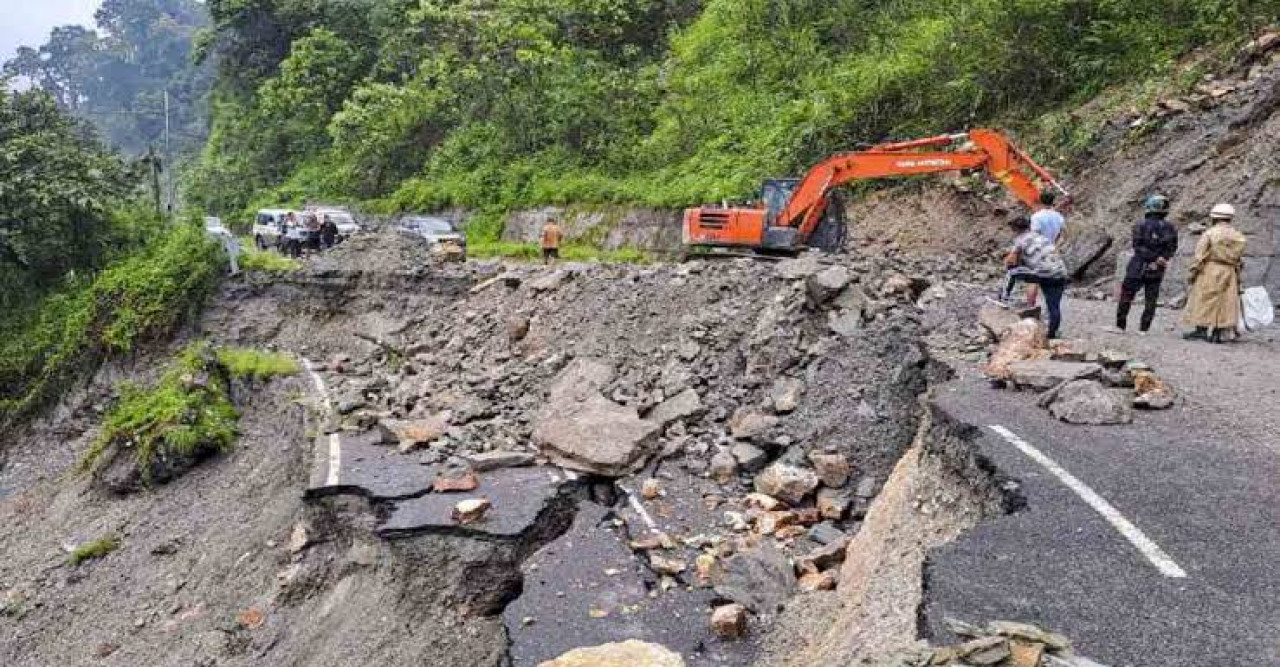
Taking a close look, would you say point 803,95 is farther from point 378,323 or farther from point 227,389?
point 227,389

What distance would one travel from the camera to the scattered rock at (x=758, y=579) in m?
5.52

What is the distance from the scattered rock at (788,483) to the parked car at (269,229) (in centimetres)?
2143

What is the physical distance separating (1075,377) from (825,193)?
7132 mm

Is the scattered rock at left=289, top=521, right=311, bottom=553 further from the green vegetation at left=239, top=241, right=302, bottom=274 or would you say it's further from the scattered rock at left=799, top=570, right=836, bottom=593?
the green vegetation at left=239, top=241, right=302, bottom=274

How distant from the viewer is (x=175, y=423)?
1279 centimetres

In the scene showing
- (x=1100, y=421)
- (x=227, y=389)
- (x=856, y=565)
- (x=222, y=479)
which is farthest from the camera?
(x=227, y=389)

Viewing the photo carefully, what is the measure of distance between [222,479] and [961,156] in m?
11.1

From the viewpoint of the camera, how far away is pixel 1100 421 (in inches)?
235

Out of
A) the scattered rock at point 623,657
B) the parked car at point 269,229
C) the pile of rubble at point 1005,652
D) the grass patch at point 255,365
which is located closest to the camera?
the pile of rubble at point 1005,652

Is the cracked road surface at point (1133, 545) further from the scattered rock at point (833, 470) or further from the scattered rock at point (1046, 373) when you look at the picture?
the scattered rock at point (833, 470)

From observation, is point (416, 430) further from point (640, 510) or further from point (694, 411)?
point (640, 510)

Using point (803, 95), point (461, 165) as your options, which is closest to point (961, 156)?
point (803, 95)

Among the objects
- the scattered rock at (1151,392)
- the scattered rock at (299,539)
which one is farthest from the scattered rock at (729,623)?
the scattered rock at (299,539)

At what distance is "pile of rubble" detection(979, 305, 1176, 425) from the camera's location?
6.09m
